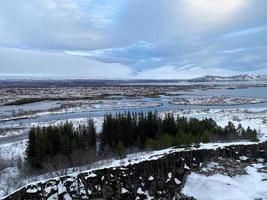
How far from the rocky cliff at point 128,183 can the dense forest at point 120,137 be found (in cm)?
688

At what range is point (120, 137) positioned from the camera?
36.1 m

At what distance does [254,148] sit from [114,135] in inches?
576

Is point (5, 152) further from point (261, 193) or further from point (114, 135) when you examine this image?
point (261, 193)

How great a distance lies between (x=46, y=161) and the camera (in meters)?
28.3

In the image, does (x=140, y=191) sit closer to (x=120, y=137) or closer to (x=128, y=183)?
(x=128, y=183)

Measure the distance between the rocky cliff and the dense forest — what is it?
6883mm

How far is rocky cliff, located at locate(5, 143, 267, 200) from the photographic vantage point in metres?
17.9

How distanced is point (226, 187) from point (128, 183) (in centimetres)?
499

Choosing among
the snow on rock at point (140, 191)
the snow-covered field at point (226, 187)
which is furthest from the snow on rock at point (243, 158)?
the snow on rock at point (140, 191)

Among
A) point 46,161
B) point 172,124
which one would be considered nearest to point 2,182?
point 46,161

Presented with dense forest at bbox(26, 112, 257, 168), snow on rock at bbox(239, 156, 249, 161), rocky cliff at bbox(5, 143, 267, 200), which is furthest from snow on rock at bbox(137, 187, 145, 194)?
dense forest at bbox(26, 112, 257, 168)

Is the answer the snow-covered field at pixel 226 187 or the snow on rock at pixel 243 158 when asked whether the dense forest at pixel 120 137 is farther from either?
the snow-covered field at pixel 226 187

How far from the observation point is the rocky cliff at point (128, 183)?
1794cm

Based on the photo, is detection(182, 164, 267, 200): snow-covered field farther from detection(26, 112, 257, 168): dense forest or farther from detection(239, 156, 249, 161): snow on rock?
detection(26, 112, 257, 168): dense forest
